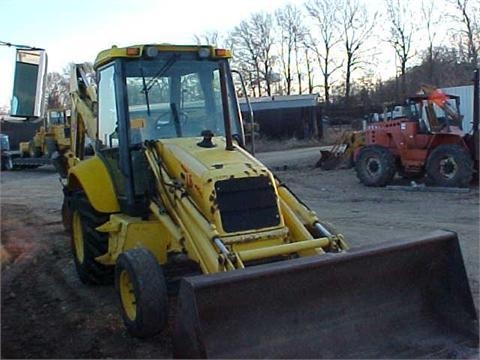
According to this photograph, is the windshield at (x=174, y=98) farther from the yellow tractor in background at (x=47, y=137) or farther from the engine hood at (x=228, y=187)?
the yellow tractor in background at (x=47, y=137)

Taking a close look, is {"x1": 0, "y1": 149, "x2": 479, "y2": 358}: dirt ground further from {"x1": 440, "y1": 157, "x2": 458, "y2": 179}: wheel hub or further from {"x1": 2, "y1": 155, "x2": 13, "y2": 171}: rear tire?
{"x1": 2, "y1": 155, "x2": 13, "y2": 171}: rear tire

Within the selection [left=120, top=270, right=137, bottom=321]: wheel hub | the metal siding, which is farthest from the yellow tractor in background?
the metal siding

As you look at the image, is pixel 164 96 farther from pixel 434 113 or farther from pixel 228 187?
pixel 434 113

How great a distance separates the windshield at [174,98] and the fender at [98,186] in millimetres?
609

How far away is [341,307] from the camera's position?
4.43 m

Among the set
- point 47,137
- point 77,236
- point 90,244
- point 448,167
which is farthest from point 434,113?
point 47,137

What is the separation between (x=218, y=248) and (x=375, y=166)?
36.1ft

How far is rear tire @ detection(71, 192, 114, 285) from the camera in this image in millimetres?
6172

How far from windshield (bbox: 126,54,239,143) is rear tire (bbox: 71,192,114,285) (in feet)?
3.15

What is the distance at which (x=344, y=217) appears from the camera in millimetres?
11102

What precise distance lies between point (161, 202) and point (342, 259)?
76.9 inches

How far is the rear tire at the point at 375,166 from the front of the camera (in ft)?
48.8

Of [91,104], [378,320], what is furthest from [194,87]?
[378,320]

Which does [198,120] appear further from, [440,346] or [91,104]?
[440,346]
